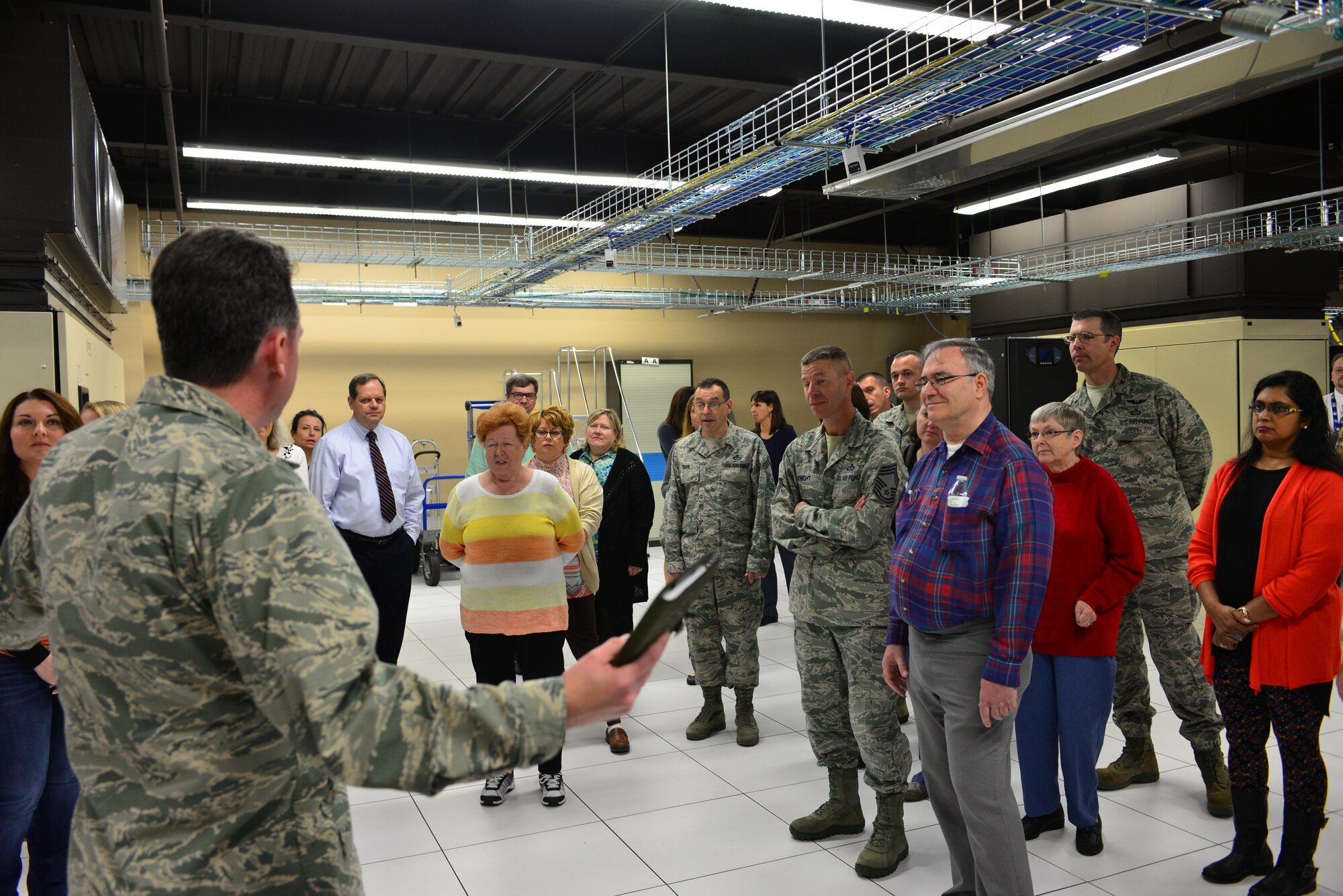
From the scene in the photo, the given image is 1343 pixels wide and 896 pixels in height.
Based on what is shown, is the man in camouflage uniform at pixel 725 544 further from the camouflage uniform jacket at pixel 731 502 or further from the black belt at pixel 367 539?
the black belt at pixel 367 539

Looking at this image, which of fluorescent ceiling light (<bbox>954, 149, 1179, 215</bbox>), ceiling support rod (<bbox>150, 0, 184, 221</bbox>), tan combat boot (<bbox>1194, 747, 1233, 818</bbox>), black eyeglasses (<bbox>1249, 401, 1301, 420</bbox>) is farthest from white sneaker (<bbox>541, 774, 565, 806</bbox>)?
fluorescent ceiling light (<bbox>954, 149, 1179, 215</bbox>)

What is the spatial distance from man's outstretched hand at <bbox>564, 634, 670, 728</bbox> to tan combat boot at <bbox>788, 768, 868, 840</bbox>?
2413mm

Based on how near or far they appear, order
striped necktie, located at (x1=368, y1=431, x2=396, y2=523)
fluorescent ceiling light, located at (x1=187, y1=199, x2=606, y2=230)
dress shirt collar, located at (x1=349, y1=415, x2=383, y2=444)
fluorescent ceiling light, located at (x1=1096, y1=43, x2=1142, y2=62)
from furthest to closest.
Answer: fluorescent ceiling light, located at (x1=187, y1=199, x2=606, y2=230)
dress shirt collar, located at (x1=349, y1=415, x2=383, y2=444)
striped necktie, located at (x1=368, y1=431, x2=396, y2=523)
fluorescent ceiling light, located at (x1=1096, y1=43, x2=1142, y2=62)

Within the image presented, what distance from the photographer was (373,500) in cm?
423

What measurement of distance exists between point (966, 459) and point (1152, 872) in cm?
163

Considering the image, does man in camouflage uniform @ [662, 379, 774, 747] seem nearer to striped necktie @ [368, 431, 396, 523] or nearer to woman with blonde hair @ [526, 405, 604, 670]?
woman with blonde hair @ [526, 405, 604, 670]

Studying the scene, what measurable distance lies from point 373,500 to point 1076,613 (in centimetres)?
309

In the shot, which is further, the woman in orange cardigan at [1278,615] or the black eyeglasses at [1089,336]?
the black eyeglasses at [1089,336]

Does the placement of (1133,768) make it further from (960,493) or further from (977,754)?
(960,493)

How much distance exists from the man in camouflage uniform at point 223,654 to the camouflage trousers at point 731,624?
3.15 m

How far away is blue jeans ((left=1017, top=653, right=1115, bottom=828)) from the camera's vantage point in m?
3.01

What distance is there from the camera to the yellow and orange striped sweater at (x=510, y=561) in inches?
139

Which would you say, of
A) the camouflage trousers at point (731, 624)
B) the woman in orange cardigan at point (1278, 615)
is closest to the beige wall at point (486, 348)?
the camouflage trousers at point (731, 624)

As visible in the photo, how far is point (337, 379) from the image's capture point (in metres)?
11.0
